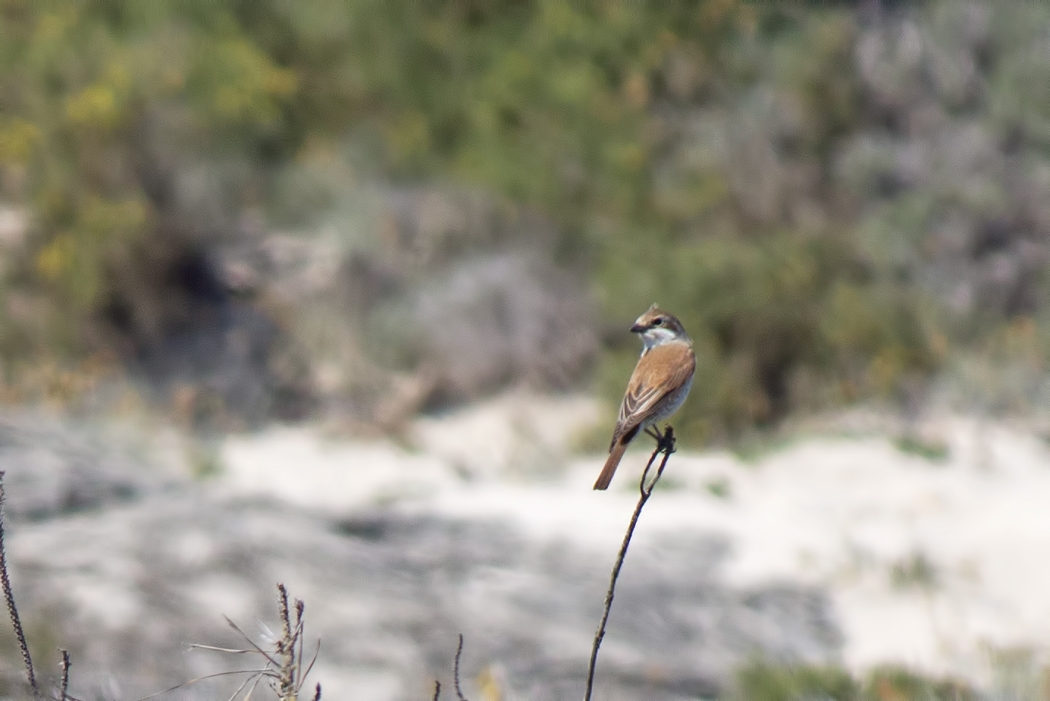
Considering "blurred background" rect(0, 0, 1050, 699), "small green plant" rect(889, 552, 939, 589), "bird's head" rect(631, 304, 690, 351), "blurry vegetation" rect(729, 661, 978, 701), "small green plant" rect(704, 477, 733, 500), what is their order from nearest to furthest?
"bird's head" rect(631, 304, 690, 351)
"blurry vegetation" rect(729, 661, 978, 701)
"small green plant" rect(889, 552, 939, 589)
"small green plant" rect(704, 477, 733, 500)
"blurred background" rect(0, 0, 1050, 699)

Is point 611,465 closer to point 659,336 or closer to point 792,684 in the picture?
point 659,336

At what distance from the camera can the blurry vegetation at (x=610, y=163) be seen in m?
9.15

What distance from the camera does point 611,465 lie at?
3.31m

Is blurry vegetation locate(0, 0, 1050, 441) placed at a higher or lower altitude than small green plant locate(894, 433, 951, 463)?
higher

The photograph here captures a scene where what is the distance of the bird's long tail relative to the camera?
309 centimetres

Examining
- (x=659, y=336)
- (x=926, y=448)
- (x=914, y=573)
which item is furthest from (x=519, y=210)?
(x=659, y=336)

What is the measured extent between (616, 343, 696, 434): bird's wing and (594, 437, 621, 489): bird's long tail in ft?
0.14

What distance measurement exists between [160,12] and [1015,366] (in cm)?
826

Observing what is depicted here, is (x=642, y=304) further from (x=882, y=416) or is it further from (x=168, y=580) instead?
(x=168, y=580)

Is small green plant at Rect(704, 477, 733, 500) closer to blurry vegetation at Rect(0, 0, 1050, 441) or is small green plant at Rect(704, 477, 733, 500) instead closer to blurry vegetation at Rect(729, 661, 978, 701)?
blurry vegetation at Rect(0, 0, 1050, 441)

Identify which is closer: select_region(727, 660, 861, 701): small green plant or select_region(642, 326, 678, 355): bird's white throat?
select_region(642, 326, 678, 355): bird's white throat

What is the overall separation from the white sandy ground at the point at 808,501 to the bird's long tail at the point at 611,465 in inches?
103

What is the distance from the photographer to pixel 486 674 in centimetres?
516

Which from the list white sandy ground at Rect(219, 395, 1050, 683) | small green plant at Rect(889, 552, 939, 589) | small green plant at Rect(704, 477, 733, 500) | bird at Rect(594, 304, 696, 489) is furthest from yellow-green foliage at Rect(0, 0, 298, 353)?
bird at Rect(594, 304, 696, 489)
